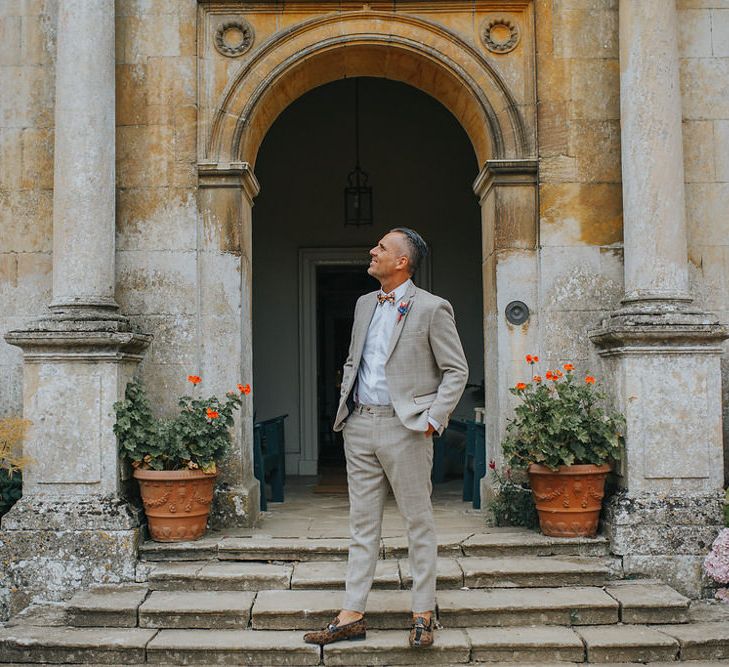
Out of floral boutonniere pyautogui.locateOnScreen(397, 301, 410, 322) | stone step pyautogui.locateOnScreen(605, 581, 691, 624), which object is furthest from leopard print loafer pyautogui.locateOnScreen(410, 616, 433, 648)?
floral boutonniere pyautogui.locateOnScreen(397, 301, 410, 322)

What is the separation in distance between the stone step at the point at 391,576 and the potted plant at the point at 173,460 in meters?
→ 0.33

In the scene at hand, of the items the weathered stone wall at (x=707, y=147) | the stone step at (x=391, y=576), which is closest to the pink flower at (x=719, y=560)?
the stone step at (x=391, y=576)

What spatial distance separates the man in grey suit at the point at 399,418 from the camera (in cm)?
392

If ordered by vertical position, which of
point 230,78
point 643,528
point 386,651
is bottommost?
point 386,651

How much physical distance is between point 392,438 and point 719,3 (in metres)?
4.17

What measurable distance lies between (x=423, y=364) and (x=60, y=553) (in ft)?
8.35

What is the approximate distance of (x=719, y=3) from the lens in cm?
594

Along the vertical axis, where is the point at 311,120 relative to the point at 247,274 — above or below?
above

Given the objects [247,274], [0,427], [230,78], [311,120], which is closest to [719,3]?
[230,78]

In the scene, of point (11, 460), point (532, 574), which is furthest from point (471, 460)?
point (11, 460)

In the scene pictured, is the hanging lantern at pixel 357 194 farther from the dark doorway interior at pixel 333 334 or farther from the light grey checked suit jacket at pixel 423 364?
the light grey checked suit jacket at pixel 423 364

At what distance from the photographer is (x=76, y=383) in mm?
5094

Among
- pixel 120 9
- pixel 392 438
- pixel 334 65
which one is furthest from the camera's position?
pixel 334 65

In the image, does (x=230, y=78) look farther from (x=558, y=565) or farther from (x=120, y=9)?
(x=558, y=565)
